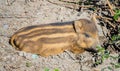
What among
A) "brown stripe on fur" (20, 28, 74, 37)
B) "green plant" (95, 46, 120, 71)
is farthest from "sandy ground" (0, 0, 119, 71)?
"brown stripe on fur" (20, 28, 74, 37)

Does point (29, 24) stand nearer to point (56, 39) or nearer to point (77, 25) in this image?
point (56, 39)

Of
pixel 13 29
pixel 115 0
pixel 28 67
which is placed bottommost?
pixel 28 67

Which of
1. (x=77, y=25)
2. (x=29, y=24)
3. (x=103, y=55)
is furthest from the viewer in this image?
(x=29, y=24)

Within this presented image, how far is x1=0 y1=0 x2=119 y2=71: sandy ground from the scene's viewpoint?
12.4 feet

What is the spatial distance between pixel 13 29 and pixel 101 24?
3.39 ft

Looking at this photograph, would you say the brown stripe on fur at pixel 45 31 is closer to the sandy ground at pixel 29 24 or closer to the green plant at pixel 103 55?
the sandy ground at pixel 29 24

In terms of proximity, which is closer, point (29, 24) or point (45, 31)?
point (45, 31)

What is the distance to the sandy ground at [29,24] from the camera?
378 cm

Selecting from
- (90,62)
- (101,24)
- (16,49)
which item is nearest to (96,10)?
(101,24)

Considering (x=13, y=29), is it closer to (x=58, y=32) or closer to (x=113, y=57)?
(x=58, y=32)

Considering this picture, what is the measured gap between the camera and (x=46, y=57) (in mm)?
3939

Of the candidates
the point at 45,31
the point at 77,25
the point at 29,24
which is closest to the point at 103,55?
the point at 77,25

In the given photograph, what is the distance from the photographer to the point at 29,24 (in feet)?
14.0

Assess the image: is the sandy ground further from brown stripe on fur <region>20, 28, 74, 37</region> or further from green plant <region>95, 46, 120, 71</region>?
brown stripe on fur <region>20, 28, 74, 37</region>
